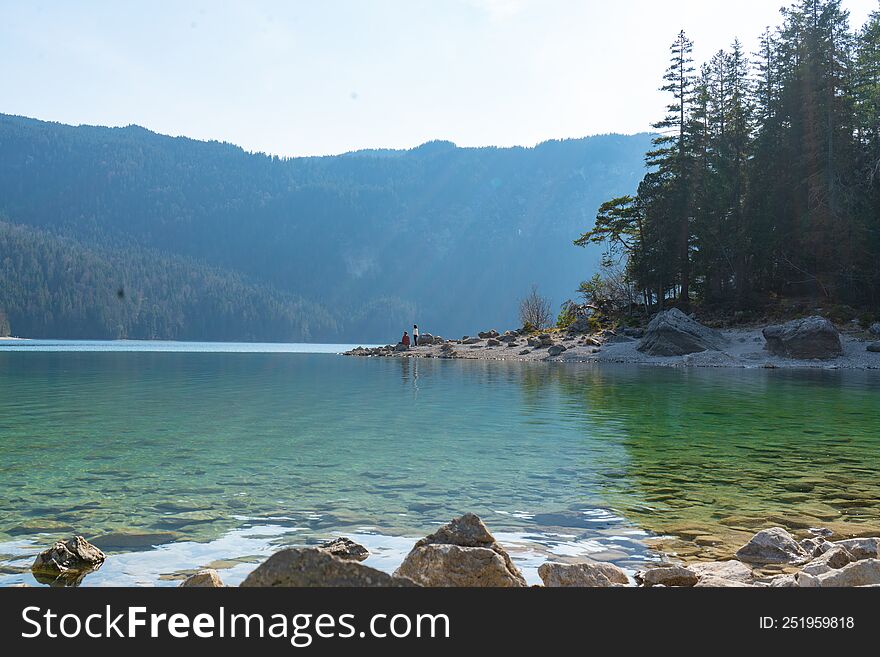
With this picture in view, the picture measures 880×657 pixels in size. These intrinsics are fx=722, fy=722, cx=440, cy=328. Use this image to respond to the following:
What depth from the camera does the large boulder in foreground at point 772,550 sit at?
242 inches

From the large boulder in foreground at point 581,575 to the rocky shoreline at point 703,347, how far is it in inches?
1495

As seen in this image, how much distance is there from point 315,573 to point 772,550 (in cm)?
422

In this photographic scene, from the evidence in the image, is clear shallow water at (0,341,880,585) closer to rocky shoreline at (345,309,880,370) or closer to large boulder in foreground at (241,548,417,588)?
large boulder in foreground at (241,548,417,588)

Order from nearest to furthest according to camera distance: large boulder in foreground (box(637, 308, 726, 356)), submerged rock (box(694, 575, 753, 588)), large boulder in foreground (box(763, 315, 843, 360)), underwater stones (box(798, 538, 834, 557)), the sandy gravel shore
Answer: submerged rock (box(694, 575, 753, 588)) < underwater stones (box(798, 538, 834, 557)) < the sandy gravel shore < large boulder in foreground (box(763, 315, 843, 360)) < large boulder in foreground (box(637, 308, 726, 356))

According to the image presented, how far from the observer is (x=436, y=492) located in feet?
30.0

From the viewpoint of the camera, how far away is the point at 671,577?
5445 mm

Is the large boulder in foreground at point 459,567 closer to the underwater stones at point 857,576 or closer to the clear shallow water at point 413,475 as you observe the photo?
the clear shallow water at point 413,475

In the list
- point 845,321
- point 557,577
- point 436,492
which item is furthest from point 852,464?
point 845,321

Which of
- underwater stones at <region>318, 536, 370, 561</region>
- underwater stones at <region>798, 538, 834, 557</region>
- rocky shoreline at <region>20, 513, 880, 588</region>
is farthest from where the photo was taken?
underwater stones at <region>798, 538, 834, 557</region>

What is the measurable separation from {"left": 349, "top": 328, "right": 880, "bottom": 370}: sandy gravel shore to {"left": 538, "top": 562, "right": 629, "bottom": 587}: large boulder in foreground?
125 ft

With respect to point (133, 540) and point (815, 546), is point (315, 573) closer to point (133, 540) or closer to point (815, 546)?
point (133, 540)

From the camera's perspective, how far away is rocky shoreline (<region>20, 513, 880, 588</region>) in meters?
4.89

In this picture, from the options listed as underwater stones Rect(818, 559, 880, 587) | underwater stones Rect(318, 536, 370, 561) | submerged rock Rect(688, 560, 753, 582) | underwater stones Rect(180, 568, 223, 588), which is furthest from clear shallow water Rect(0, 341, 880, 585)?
underwater stones Rect(818, 559, 880, 587)

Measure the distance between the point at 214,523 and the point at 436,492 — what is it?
112 inches
